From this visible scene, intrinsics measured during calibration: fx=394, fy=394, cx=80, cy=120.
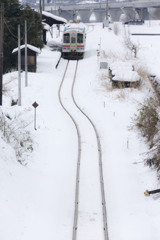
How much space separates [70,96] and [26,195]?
714 inches

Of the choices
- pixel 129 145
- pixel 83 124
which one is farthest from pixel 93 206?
pixel 83 124

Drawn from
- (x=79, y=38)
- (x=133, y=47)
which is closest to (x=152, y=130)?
(x=133, y=47)

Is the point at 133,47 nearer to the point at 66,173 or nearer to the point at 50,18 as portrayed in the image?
the point at 50,18

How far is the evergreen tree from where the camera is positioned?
1583 inches

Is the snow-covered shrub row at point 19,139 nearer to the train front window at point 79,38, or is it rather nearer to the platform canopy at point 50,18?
the train front window at point 79,38

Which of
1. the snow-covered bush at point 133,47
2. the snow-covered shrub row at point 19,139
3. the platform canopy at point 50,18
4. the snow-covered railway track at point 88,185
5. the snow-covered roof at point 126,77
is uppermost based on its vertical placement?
the platform canopy at point 50,18

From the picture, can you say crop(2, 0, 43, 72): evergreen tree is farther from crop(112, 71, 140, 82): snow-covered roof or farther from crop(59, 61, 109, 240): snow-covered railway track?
crop(59, 61, 109, 240): snow-covered railway track

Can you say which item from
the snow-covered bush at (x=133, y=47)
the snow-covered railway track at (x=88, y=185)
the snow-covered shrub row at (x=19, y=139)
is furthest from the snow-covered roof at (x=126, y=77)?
the snow-covered shrub row at (x=19, y=139)

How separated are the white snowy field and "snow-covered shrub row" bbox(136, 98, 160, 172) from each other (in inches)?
16.0

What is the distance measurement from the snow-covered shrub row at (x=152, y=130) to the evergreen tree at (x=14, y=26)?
2209 cm

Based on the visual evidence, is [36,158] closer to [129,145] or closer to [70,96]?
[129,145]

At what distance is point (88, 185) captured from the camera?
15625mm

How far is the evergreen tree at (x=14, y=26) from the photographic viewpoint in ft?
132

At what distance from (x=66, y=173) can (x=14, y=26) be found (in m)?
27.6
